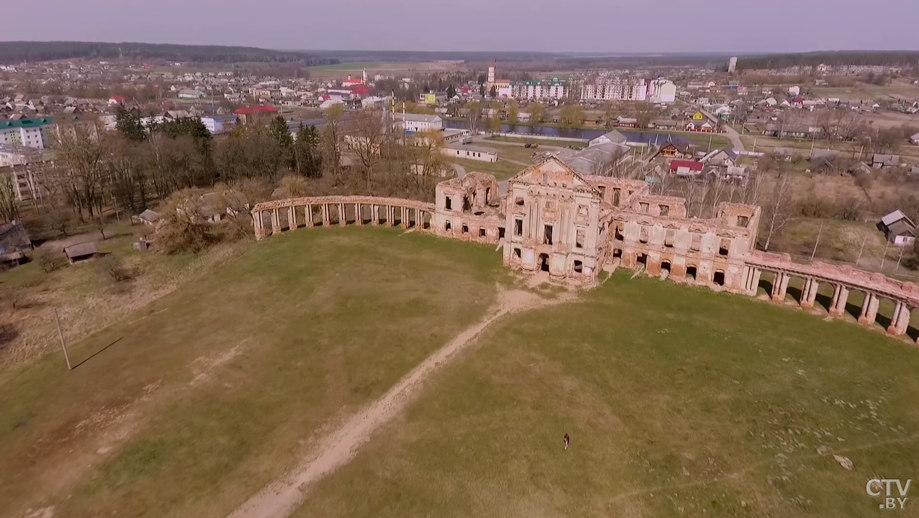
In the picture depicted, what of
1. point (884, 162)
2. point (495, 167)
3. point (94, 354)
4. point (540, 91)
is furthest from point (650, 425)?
point (540, 91)

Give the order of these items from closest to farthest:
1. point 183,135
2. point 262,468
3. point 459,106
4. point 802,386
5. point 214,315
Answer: point 262,468 < point 802,386 < point 214,315 < point 183,135 < point 459,106

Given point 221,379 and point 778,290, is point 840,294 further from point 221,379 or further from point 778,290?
point 221,379

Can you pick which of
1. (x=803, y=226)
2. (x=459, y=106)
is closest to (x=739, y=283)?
(x=803, y=226)

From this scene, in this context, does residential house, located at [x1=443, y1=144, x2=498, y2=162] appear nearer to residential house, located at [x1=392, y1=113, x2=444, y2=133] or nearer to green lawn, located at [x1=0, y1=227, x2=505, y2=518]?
residential house, located at [x1=392, y1=113, x2=444, y2=133]

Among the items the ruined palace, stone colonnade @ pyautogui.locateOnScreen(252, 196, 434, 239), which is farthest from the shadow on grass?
the ruined palace

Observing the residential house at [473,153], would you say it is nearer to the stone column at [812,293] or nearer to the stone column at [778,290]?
the stone column at [778,290]

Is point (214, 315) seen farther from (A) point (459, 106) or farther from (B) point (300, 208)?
(A) point (459, 106)
